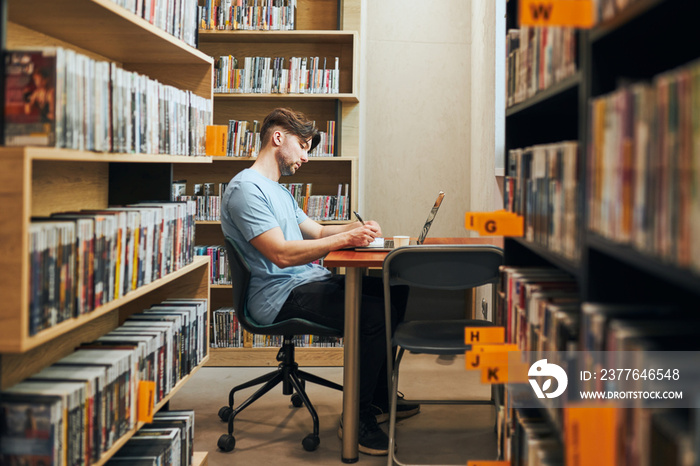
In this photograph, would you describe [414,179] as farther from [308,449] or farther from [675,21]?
[675,21]

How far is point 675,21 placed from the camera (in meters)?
1.05

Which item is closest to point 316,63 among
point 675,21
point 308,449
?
point 308,449

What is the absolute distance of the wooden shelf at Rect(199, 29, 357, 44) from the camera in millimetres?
4086

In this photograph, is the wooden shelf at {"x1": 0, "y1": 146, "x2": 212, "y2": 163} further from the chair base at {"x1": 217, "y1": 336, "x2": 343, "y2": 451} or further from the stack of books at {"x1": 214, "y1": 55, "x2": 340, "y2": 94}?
the stack of books at {"x1": 214, "y1": 55, "x2": 340, "y2": 94}

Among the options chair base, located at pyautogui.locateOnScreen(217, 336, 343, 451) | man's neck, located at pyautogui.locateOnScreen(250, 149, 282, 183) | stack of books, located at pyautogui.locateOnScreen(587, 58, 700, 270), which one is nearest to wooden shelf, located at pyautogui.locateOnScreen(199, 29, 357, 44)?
man's neck, located at pyautogui.locateOnScreen(250, 149, 282, 183)

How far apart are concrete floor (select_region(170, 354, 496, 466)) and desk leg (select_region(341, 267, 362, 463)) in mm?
79

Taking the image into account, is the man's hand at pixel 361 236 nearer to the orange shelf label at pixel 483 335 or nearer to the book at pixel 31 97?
the orange shelf label at pixel 483 335

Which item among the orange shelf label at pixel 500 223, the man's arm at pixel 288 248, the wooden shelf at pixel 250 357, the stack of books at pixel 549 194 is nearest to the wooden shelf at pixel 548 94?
the stack of books at pixel 549 194

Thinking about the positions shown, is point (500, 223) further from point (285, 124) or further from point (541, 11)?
point (285, 124)

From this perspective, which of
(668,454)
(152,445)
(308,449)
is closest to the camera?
(668,454)

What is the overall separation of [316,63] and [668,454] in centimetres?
362

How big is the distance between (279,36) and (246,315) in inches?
80.3

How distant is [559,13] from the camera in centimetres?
113

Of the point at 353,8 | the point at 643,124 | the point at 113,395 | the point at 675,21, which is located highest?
the point at 353,8
